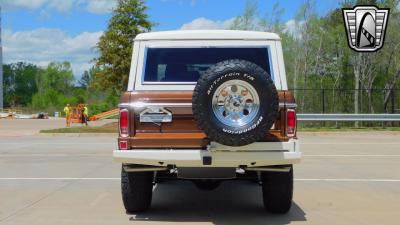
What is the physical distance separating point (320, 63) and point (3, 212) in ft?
102

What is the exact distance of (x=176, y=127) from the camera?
6.71 metres

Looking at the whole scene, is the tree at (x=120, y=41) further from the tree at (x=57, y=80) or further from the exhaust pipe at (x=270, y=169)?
the tree at (x=57, y=80)

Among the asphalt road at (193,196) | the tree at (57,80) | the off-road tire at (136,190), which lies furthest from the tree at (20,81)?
the off-road tire at (136,190)

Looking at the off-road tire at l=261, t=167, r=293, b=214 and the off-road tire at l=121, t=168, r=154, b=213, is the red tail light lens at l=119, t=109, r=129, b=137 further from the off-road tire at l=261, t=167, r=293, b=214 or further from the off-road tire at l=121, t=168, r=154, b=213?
the off-road tire at l=261, t=167, r=293, b=214

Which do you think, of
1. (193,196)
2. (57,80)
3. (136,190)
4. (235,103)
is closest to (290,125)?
(235,103)

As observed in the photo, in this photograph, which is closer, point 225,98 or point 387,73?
point 225,98

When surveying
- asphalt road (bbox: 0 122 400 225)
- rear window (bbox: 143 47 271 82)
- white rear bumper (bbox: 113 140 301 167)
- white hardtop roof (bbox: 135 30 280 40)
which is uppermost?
white hardtop roof (bbox: 135 30 280 40)

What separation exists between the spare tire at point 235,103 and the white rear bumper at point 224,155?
255 mm

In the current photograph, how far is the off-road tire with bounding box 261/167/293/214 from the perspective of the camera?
7.26 meters

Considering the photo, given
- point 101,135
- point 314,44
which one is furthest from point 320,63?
point 101,135

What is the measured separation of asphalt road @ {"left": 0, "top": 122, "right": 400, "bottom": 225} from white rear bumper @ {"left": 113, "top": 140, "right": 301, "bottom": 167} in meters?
0.92

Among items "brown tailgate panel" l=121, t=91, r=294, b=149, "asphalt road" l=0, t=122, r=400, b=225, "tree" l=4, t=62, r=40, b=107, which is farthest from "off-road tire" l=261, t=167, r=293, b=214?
"tree" l=4, t=62, r=40, b=107

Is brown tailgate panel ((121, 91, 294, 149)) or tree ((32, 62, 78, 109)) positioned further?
tree ((32, 62, 78, 109))

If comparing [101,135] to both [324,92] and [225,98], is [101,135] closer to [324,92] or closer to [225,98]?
[324,92]
